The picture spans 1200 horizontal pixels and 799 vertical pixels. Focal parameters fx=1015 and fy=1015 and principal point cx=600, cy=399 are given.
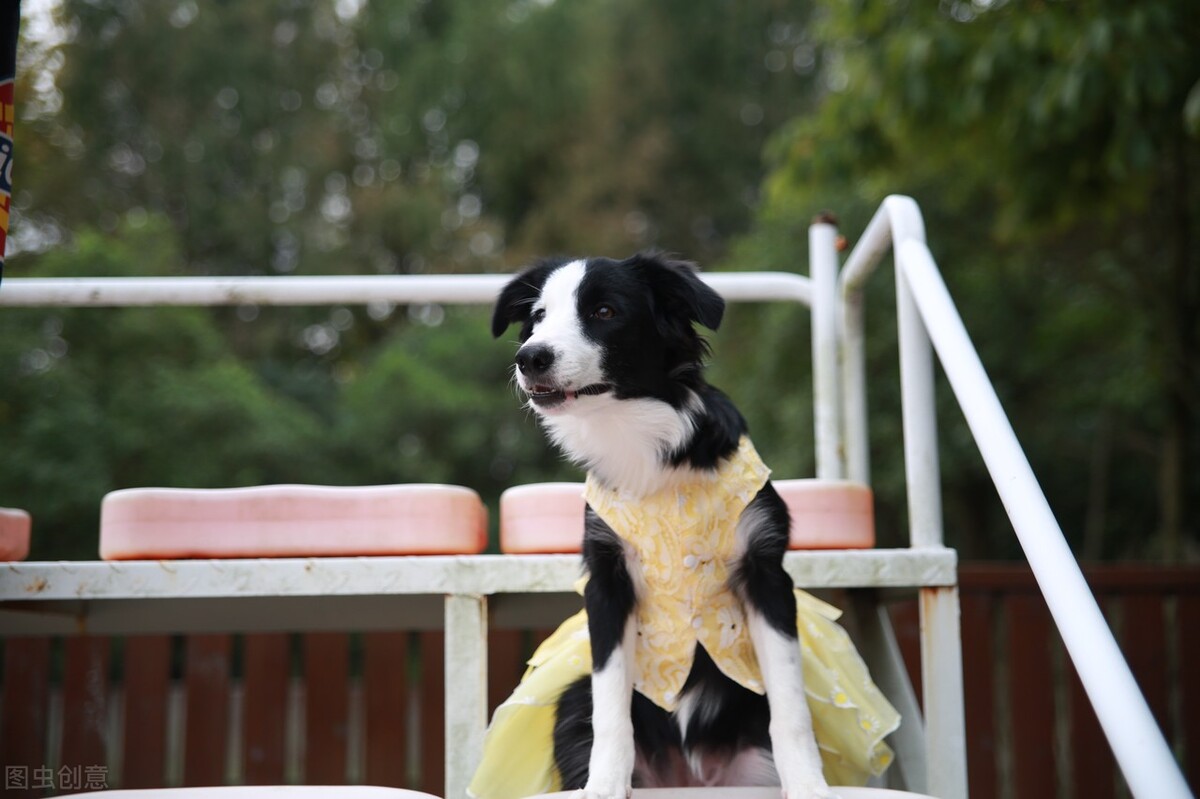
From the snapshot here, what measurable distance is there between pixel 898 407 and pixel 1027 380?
2.73 ft

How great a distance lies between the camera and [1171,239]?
5.34m

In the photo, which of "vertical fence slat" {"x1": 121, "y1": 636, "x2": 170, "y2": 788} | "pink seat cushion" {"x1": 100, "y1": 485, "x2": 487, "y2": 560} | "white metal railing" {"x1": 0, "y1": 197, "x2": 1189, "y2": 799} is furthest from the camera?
"vertical fence slat" {"x1": 121, "y1": 636, "x2": 170, "y2": 788}

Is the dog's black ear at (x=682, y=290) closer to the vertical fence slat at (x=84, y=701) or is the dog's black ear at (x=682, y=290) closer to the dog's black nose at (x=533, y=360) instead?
the dog's black nose at (x=533, y=360)

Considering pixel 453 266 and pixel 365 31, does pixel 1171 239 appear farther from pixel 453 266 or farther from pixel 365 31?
pixel 365 31

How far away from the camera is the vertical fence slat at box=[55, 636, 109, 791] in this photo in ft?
8.86

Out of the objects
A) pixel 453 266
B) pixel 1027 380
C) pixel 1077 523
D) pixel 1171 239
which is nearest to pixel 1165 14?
pixel 1171 239

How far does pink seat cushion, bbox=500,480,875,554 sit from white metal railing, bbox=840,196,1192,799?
122 millimetres

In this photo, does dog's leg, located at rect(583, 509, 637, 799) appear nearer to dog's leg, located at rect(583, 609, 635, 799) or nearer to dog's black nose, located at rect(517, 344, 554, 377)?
dog's leg, located at rect(583, 609, 635, 799)

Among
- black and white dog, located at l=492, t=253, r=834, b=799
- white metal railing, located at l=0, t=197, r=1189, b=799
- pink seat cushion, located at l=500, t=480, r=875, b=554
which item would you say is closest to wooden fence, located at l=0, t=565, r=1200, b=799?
white metal railing, located at l=0, t=197, r=1189, b=799

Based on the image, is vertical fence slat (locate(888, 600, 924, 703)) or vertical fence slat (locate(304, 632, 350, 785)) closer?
vertical fence slat (locate(304, 632, 350, 785))

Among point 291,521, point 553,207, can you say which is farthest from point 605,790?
point 553,207

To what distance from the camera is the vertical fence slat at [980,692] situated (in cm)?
291

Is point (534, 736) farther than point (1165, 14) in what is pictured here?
No

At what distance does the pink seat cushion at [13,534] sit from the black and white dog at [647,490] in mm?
1033
